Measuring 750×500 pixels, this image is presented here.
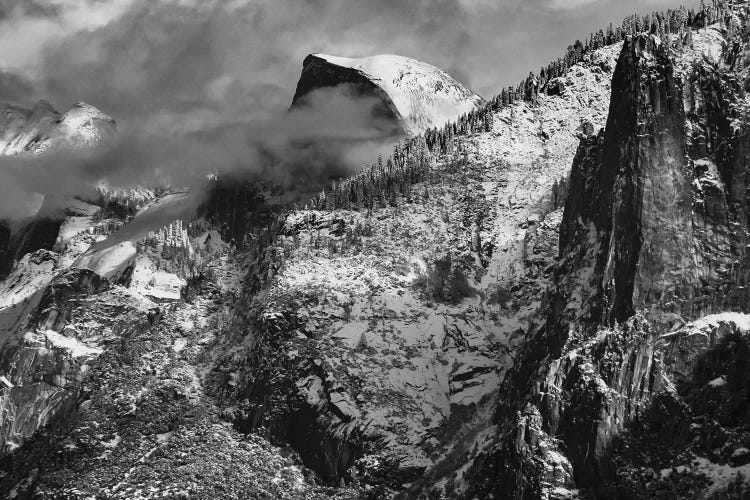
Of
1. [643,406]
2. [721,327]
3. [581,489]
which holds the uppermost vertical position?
[721,327]

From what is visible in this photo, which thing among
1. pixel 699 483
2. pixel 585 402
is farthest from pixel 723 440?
pixel 585 402

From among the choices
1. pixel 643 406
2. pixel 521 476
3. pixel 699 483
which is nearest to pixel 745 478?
pixel 699 483

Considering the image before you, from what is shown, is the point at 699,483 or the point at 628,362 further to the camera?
the point at 628,362

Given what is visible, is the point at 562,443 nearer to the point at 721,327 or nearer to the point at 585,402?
the point at 585,402

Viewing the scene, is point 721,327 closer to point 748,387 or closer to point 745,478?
point 748,387

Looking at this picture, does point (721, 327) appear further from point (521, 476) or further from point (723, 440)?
point (521, 476)

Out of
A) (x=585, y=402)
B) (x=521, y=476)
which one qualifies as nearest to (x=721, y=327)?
(x=585, y=402)

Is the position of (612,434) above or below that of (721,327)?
below
